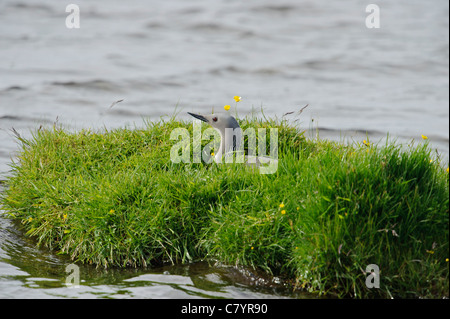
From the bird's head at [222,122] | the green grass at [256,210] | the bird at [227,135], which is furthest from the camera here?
the bird's head at [222,122]

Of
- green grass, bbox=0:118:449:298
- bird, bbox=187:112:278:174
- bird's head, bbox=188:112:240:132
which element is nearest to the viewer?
green grass, bbox=0:118:449:298

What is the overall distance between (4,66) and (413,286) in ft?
54.5

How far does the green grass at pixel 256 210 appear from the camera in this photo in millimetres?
5672

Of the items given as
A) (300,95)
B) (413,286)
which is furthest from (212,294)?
(300,95)

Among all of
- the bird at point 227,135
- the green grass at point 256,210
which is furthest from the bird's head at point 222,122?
Answer: the green grass at point 256,210

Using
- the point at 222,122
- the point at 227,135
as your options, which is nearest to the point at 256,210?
the point at 227,135

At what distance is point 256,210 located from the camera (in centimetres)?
645

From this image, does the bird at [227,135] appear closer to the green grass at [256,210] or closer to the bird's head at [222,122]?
the bird's head at [222,122]

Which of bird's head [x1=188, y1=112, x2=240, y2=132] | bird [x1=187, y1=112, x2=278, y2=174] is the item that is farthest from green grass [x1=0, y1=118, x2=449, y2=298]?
bird's head [x1=188, y1=112, x2=240, y2=132]

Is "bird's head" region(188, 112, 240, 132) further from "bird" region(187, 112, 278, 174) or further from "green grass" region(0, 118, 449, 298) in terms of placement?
"green grass" region(0, 118, 449, 298)

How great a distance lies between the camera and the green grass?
223 inches

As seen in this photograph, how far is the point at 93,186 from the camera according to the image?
23.8ft

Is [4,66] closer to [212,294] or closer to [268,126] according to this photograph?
[268,126]

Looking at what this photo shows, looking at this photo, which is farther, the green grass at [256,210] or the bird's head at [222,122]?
the bird's head at [222,122]
